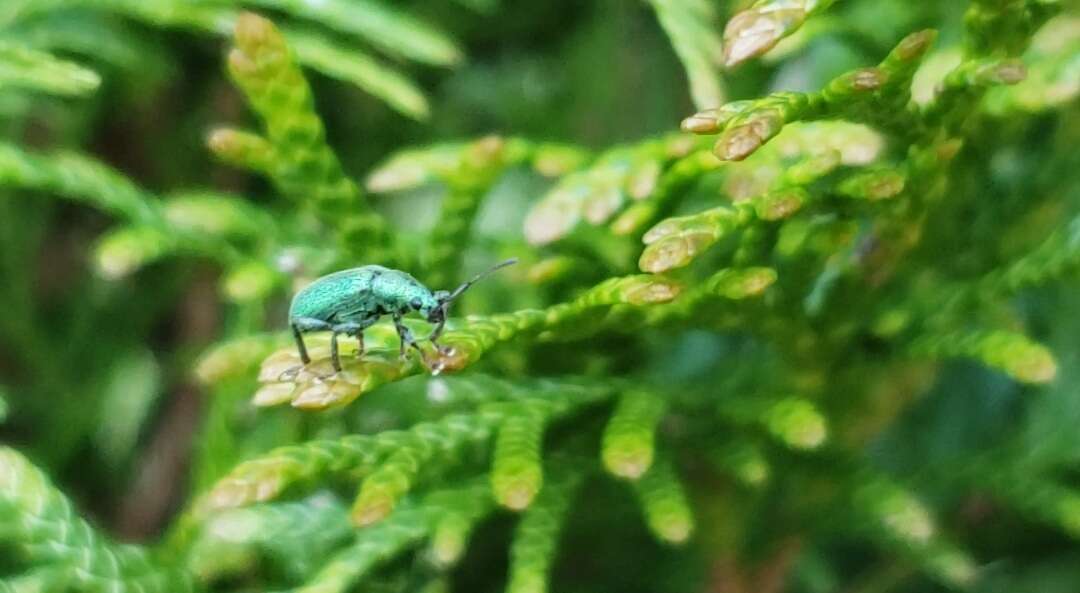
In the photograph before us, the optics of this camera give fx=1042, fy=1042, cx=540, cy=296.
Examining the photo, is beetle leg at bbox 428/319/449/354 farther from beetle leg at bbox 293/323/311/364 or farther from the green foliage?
beetle leg at bbox 293/323/311/364

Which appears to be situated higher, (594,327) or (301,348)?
(301,348)

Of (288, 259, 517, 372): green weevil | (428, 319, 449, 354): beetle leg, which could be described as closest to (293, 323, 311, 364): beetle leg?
(288, 259, 517, 372): green weevil

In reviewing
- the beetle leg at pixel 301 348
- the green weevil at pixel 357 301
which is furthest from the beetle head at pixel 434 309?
the beetle leg at pixel 301 348

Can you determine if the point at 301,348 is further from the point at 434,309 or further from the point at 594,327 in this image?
the point at 594,327

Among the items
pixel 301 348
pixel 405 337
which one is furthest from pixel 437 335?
pixel 301 348

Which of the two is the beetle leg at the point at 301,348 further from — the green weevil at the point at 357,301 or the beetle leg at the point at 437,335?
the beetle leg at the point at 437,335

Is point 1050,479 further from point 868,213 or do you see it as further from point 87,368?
point 87,368
